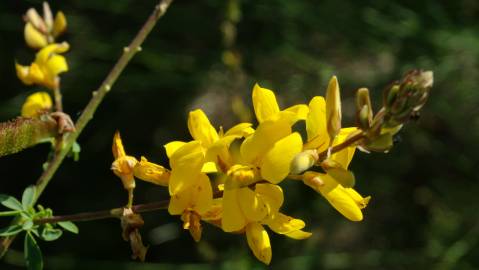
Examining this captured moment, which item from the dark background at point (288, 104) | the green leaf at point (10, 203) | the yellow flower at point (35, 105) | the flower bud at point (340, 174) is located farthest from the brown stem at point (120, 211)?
the dark background at point (288, 104)

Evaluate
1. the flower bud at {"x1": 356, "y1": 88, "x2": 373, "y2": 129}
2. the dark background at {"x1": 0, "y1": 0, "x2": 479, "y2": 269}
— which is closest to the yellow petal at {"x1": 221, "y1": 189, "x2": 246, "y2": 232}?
the flower bud at {"x1": 356, "y1": 88, "x2": 373, "y2": 129}

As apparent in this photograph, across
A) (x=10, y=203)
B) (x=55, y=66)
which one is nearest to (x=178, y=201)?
(x=10, y=203)

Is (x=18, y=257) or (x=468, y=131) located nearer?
(x=18, y=257)

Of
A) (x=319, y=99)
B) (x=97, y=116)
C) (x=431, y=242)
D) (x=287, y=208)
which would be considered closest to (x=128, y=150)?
(x=97, y=116)

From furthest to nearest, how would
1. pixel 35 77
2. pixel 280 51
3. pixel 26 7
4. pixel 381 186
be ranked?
pixel 26 7, pixel 381 186, pixel 280 51, pixel 35 77

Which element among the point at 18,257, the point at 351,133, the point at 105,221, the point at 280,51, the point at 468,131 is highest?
the point at 351,133

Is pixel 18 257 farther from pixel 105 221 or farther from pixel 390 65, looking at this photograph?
pixel 390 65
